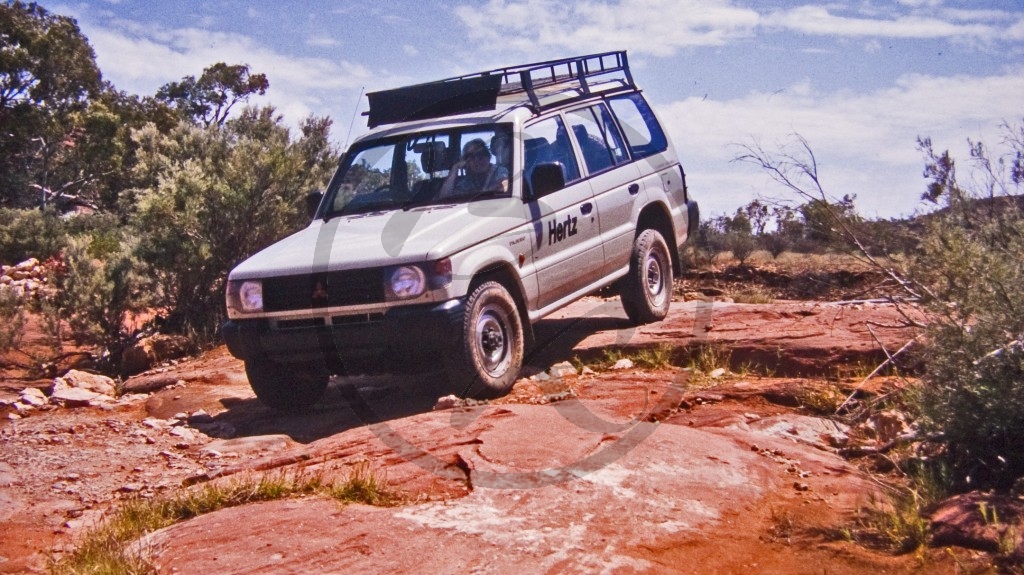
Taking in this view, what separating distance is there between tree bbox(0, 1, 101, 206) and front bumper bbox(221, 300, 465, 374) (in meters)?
19.6

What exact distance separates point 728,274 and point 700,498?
437 inches

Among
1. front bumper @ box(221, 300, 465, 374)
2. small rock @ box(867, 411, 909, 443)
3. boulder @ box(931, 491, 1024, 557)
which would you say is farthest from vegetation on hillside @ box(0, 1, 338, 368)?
boulder @ box(931, 491, 1024, 557)

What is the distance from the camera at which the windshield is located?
679cm

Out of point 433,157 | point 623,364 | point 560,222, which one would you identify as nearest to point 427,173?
point 433,157

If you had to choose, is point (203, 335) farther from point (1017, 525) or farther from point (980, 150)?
point (1017, 525)

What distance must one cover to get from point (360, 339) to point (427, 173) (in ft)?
5.67

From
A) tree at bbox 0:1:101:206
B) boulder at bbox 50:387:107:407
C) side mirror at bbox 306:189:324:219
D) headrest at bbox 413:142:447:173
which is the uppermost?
tree at bbox 0:1:101:206

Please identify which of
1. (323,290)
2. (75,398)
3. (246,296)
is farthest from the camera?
(75,398)

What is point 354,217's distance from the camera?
269 inches

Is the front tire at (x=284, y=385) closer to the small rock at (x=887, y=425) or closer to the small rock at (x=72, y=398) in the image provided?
the small rock at (x=72, y=398)

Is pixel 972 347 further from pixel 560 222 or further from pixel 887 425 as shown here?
pixel 560 222

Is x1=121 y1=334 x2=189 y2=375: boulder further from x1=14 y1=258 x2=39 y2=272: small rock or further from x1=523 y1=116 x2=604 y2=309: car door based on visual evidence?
x1=14 y1=258 x2=39 y2=272: small rock

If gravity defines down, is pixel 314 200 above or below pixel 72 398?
above

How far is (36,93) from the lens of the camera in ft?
79.9
